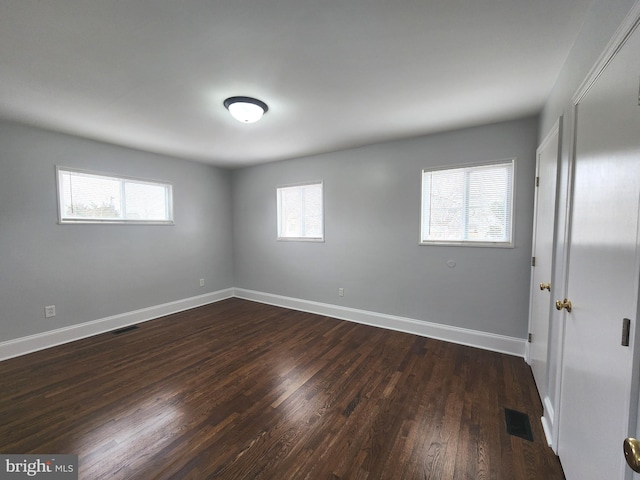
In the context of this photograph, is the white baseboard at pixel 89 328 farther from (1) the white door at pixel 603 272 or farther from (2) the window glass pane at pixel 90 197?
(1) the white door at pixel 603 272

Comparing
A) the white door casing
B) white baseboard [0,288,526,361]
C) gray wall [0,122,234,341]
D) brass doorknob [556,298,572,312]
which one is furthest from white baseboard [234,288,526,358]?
gray wall [0,122,234,341]

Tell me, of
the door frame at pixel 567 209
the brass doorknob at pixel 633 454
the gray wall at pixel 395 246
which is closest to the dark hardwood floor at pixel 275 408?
the door frame at pixel 567 209

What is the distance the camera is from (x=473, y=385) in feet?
7.31

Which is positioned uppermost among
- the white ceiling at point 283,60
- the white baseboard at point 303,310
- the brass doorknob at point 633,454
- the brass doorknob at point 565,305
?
the white ceiling at point 283,60

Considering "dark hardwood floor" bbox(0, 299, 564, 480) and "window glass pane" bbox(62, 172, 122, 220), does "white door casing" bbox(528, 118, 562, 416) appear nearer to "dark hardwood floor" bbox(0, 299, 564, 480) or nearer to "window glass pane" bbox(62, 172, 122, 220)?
"dark hardwood floor" bbox(0, 299, 564, 480)

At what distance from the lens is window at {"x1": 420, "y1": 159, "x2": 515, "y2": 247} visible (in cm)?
280

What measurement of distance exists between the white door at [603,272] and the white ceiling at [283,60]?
2.35 ft

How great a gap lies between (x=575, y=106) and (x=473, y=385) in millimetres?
2179

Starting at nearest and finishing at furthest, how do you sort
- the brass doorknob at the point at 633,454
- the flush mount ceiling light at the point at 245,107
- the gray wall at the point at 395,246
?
the brass doorknob at the point at 633,454 < the flush mount ceiling light at the point at 245,107 < the gray wall at the point at 395,246

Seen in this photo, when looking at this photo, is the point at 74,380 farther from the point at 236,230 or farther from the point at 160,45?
the point at 236,230

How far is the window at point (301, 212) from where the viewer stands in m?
4.16

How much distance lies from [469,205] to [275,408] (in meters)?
2.89

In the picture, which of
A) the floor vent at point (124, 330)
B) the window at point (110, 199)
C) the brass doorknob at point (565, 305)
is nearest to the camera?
the brass doorknob at point (565, 305)

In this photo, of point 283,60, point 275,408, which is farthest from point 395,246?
point 283,60
